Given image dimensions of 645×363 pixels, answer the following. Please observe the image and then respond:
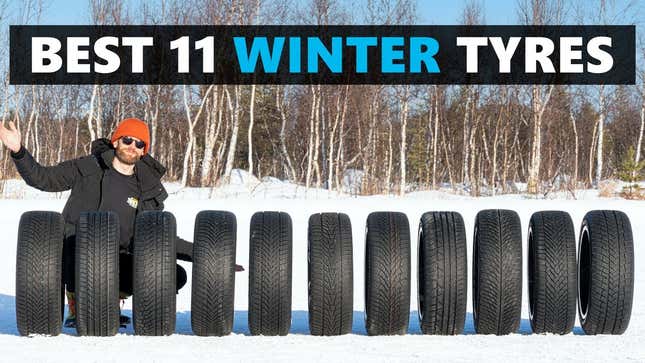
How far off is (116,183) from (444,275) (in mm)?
2653

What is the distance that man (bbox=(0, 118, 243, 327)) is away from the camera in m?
7.15

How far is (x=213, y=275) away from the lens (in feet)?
21.8

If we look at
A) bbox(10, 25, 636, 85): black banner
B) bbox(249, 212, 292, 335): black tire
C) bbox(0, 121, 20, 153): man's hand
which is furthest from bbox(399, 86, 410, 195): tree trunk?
bbox(0, 121, 20, 153): man's hand

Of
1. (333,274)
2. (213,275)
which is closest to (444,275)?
(333,274)

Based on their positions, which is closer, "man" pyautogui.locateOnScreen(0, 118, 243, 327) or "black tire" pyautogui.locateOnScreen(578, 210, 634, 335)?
"black tire" pyautogui.locateOnScreen(578, 210, 634, 335)

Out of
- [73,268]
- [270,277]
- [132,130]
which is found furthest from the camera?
[132,130]

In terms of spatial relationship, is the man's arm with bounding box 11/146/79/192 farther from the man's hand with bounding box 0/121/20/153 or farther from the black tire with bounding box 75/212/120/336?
the black tire with bounding box 75/212/120/336

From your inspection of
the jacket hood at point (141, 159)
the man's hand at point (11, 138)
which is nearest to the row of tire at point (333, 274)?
the man's hand at point (11, 138)

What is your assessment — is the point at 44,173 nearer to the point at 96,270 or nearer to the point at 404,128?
the point at 96,270

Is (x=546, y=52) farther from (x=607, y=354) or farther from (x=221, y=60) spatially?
(x=607, y=354)

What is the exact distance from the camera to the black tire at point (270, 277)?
671cm

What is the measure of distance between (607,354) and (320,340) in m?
1.94

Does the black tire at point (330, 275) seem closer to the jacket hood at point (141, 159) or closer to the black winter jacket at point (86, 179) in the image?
the black winter jacket at point (86, 179)

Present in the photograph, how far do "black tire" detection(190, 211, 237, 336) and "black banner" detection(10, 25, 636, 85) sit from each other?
93.1 feet
